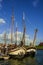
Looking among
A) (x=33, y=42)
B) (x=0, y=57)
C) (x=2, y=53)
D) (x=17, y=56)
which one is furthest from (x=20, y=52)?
(x=33, y=42)

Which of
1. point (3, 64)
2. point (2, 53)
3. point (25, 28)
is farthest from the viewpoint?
point (25, 28)

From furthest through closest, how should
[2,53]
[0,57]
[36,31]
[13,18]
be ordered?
[36,31]
[13,18]
[2,53]
[0,57]

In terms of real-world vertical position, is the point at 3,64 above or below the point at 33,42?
below

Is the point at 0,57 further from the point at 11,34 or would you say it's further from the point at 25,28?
the point at 25,28

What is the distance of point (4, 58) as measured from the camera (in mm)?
63812

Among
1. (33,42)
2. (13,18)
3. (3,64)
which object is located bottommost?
(3,64)

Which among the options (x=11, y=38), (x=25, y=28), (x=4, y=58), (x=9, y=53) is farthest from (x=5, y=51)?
(x=25, y=28)

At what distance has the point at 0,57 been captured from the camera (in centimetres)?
6378

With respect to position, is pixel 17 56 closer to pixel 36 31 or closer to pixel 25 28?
pixel 25 28

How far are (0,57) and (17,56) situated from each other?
9.44 meters

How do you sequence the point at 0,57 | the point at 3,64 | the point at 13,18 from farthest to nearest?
1. the point at 13,18
2. the point at 0,57
3. the point at 3,64

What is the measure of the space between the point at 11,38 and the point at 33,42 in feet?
60.7

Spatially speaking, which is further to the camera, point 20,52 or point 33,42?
point 33,42

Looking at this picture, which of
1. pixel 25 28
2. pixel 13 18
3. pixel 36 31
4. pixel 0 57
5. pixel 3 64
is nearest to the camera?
pixel 3 64
